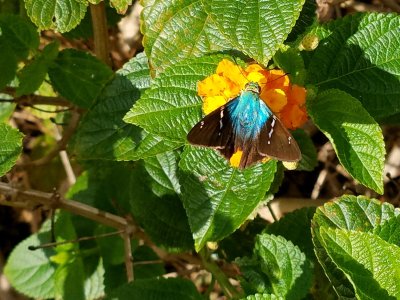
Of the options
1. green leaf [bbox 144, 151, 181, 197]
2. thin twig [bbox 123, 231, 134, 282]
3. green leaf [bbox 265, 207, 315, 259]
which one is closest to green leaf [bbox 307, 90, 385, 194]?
green leaf [bbox 265, 207, 315, 259]

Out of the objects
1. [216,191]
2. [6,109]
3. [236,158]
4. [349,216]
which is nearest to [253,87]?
[236,158]

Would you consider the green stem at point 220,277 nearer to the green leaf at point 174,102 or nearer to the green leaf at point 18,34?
the green leaf at point 174,102

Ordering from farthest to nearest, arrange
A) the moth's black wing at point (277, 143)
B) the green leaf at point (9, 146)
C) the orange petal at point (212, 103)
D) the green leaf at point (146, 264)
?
the green leaf at point (146, 264), the green leaf at point (9, 146), the orange petal at point (212, 103), the moth's black wing at point (277, 143)

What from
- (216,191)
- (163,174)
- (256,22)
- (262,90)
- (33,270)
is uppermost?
(256,22)

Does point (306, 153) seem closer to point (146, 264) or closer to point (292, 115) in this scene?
point (292, 115)

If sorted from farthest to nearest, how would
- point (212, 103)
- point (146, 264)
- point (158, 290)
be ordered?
point (146, 264)
point (158, 290)
point (212, 103)

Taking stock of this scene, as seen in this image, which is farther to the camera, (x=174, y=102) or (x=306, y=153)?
(x=306, y=153)

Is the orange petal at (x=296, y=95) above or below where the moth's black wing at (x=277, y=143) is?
above

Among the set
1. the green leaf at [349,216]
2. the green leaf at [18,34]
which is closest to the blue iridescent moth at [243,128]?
the green leaf at [349,216]
